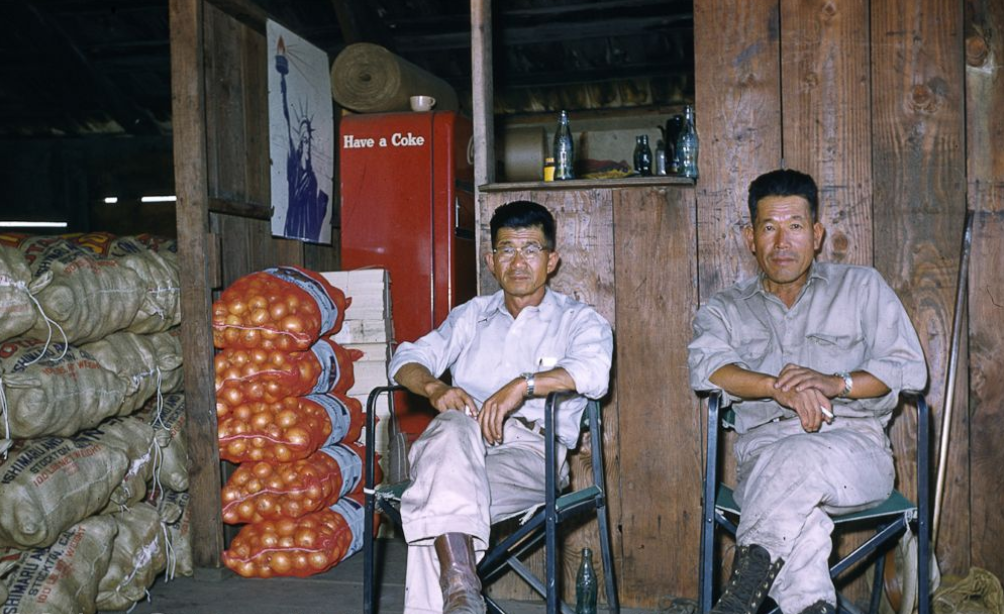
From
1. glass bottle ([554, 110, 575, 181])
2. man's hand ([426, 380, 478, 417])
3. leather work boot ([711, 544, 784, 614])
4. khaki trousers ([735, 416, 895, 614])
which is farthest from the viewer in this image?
glass bottle ([554, 110, 575, 181])

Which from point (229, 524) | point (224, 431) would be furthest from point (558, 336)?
point (229, 524)

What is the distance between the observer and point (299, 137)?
4770 millimetres

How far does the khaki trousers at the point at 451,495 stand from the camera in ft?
8.71

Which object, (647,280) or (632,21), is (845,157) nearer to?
(647,280)

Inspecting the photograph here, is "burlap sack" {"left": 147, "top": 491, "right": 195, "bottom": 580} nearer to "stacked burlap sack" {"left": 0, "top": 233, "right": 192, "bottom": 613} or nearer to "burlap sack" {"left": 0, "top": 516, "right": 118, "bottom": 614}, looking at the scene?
"stacked burlap sack" {"left": 0, "top": 233, "right": 192, "bottom": 613}

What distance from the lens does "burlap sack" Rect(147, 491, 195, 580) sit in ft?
12.5

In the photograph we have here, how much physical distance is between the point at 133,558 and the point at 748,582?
2.36m

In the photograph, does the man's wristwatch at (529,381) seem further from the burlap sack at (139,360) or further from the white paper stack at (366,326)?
the burlap sack at (139,360)

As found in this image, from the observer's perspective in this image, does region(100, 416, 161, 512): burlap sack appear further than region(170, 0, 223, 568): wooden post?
No

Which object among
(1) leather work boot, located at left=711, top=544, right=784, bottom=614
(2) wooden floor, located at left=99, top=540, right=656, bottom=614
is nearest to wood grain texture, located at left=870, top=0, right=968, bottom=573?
(1) leather work boot, located at left=711, top=544, right=784, bottom=614

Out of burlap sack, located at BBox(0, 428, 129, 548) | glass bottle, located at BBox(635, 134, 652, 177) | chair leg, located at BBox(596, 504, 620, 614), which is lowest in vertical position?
chair leg, located at BBox(596, 504, 620, 614)

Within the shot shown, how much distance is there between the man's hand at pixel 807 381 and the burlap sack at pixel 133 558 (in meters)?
2.48

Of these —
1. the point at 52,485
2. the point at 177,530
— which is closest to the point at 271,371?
the point at 177,530

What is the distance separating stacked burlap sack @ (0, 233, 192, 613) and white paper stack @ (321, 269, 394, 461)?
77 cm
